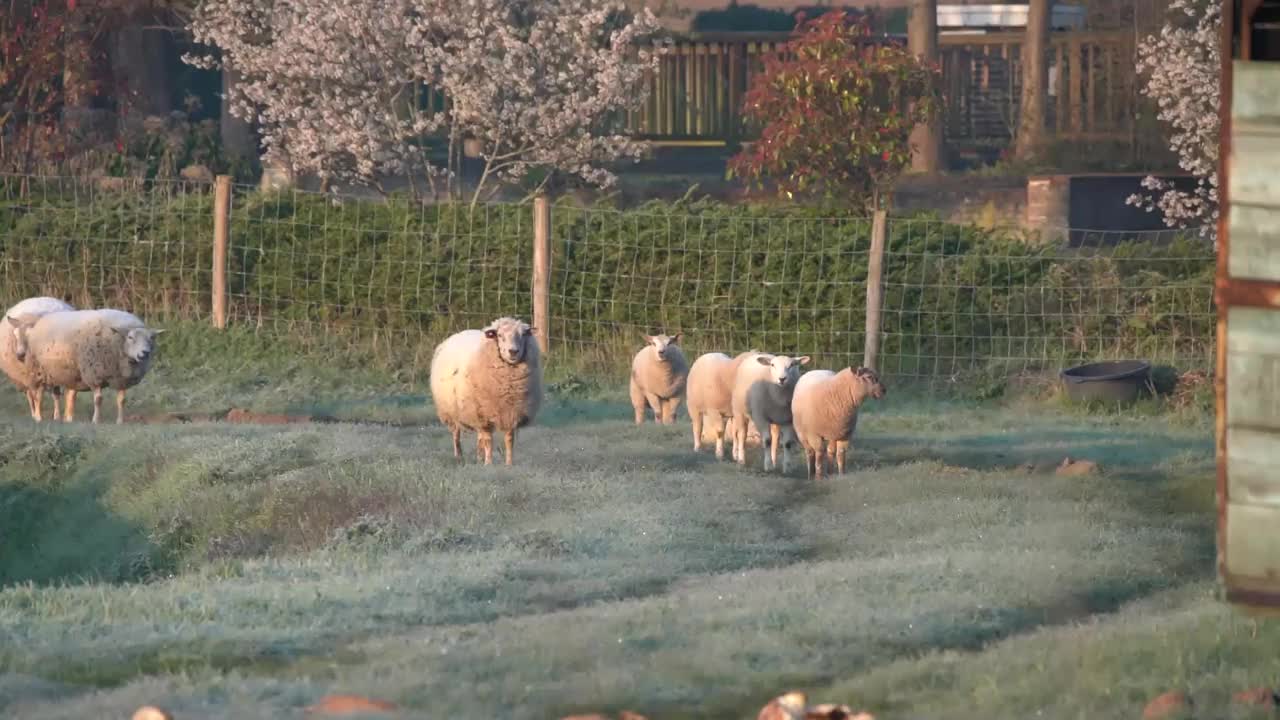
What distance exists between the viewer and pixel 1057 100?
99.6ft

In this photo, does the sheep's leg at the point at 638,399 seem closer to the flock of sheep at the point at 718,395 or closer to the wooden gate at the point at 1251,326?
the flock of sheep at the point at 718,395

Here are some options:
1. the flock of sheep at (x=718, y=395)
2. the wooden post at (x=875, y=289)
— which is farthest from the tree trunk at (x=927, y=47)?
the flock of sheep at (x=718, y=395)

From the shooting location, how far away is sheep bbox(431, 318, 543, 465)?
49.9 ft

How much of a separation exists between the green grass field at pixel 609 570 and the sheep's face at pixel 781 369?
2.24ft

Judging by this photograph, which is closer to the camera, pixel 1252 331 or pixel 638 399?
pixel 1252 331

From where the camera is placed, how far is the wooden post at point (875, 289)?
62.9ft

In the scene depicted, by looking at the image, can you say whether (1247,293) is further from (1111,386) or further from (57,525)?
(1111,386)

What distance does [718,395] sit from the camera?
16.1m

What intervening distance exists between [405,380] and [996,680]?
12110 millimetres

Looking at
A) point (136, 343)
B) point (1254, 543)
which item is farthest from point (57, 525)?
point (1254, 543)

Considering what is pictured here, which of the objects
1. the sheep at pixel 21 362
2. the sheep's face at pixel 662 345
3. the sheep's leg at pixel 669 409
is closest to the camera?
the sheep's face at pixel 662 345

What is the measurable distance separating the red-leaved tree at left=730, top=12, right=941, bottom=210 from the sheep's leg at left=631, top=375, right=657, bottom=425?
259 inches

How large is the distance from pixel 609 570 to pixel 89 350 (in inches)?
300

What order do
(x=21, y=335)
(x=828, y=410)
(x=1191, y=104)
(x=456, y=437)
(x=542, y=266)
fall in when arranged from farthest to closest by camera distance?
(x=1191, y=104)
(x=542, y=266)
(x=21, y=335)
(x=456, y=437)
(x=828, y=410)
